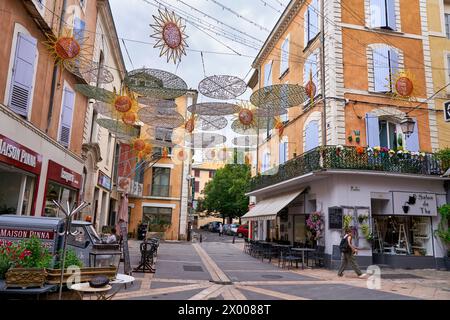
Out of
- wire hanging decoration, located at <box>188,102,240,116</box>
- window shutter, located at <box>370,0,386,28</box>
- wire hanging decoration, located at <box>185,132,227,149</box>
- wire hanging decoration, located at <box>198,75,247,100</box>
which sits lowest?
wire hanging decoration, located at <box>188,102,240,116</box>

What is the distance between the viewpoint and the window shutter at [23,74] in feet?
32.0

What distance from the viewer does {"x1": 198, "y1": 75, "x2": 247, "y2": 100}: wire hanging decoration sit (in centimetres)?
940

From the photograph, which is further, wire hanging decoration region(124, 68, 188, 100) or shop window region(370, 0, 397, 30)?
shop window region(370, 0, 397, 30)

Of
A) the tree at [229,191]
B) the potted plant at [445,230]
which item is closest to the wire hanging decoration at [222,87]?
the potted plant at [445,230]

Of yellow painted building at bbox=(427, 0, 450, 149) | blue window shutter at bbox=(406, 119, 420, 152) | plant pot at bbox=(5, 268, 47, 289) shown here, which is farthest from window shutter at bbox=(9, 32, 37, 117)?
yellow painted building at bbox=(427, 0, 450, 149)

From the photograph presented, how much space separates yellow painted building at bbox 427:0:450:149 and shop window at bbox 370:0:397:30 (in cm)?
215

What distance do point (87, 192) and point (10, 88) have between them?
9.23m

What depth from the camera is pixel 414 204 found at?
1498cm

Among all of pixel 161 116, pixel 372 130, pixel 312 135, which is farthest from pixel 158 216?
pixel 372 130

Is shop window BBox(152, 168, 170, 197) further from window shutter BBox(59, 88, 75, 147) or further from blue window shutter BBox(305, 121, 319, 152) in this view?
window shutter BBox(59, 88, 75, 147)

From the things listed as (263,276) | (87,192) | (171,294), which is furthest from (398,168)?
(87,192)

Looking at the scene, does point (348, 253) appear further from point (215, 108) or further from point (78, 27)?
point (78, 27)

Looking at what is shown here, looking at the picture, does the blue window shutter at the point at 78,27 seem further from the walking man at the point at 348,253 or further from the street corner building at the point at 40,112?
the walking man at the point at 348,253

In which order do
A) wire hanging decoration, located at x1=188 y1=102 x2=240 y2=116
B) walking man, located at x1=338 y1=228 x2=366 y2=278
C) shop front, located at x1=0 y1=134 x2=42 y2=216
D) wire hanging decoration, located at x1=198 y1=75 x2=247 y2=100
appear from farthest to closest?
walking man, located at x1=338 y1=228 x2=366 y2=278, wire hanging decoration, located at x1=188 y1=102 x2=240 y2=116, shop front, located at x1=0 y1=134 x2=42 y2=216, wire hanging decoration, located at x1=198 y1=75 x2=247 y2=100
